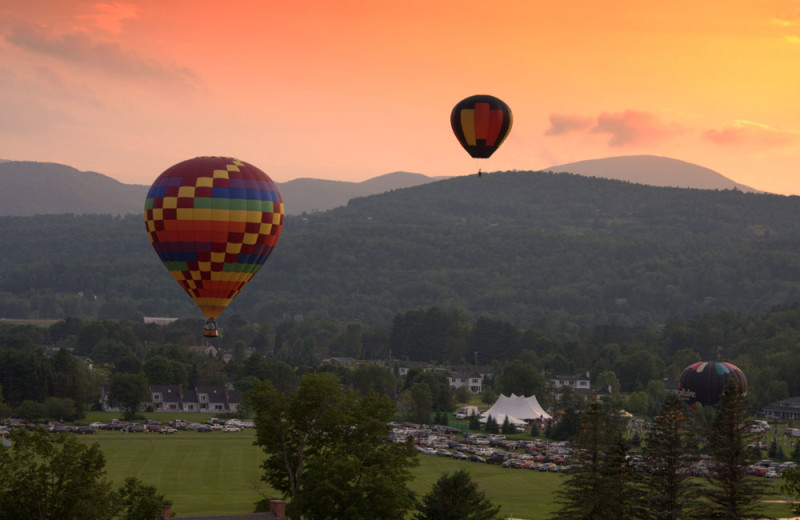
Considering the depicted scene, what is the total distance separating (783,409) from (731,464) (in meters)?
96.7

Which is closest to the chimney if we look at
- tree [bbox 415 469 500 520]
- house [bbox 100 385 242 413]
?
tree [bbox 415 469 500 520]

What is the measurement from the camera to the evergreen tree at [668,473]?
152ft

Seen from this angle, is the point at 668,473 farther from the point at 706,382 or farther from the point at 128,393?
the point at 128,393

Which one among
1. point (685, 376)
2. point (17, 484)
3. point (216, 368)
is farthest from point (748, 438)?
point (216, 368)

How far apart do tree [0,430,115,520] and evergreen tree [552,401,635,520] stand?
15305mm

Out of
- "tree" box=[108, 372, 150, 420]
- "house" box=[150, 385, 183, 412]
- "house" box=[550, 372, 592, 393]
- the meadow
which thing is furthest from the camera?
"house" box=[550, 372, 592, 393]

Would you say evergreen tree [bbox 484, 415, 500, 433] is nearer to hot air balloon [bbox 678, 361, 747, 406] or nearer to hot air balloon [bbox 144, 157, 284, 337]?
hot air balloon [bbox 678, 361, 747, 406]

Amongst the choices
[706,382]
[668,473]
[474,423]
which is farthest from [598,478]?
Answer: [474,423]

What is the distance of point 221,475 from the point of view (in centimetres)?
8338

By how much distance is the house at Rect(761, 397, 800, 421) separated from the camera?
13810cm

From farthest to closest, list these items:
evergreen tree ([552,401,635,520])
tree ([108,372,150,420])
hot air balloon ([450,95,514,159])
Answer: tree ([108,372,150,420]) → hot air balloon ([450,95,514,159]) → evergreen tree ([552,401,635,520])

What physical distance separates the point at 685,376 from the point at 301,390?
6922 centimetres

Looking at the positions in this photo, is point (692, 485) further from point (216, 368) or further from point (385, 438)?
point (216, 368)

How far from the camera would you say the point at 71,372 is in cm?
13025
